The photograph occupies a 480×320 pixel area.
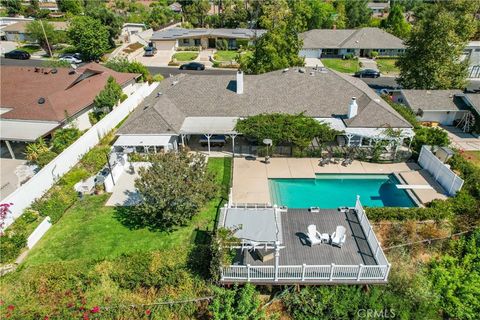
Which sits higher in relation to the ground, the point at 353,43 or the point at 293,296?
the point at 353,43

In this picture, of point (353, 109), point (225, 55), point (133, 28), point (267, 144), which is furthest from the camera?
point (133, 28)

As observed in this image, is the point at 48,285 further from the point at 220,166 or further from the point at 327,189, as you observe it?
the point at 327,189

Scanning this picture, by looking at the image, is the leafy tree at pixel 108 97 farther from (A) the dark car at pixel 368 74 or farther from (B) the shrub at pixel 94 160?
(A) the dark car at pixel 368 74

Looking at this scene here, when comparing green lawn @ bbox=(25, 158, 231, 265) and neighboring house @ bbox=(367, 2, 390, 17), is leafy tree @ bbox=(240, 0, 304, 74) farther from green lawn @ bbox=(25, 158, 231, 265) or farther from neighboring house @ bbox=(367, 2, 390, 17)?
neighboring house @ bbox=(367, 2, 390, 17)

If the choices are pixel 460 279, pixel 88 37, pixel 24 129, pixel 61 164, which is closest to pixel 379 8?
pixel 88 37

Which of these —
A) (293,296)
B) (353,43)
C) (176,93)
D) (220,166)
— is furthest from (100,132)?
(353,43)

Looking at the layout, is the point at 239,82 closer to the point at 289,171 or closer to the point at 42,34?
the point at 289,171

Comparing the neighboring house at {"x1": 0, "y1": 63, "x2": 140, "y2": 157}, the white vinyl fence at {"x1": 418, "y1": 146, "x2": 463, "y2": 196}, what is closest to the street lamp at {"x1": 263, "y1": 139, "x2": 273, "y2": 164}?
the white vinyl fence at {"x1": 418, "y1": 146, "x2": 463, "y2": 196}
